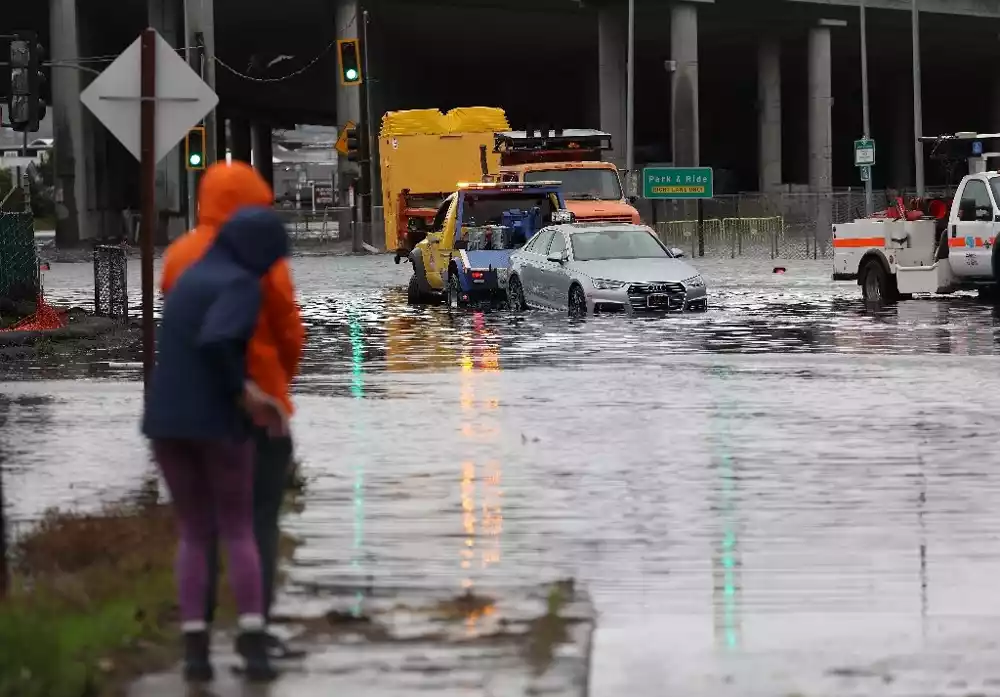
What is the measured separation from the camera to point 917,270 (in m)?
32.3

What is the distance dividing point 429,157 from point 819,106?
32772 mm

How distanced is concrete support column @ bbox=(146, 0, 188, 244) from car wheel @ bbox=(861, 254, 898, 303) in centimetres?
4218

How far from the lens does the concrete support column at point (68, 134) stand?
70875mm

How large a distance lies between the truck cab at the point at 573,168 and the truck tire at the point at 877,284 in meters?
5.81

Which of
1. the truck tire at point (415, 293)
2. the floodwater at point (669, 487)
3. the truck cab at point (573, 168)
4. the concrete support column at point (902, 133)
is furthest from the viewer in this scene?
the concrete support column at point (902, 133)

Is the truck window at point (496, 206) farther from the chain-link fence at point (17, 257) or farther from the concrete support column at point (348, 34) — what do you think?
the concrete support column at point (348, 34)

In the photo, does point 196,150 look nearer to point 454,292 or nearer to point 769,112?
point 454,292

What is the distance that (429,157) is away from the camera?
161 ft

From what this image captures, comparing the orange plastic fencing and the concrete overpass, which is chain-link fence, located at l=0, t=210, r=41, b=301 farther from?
the concrete overpass

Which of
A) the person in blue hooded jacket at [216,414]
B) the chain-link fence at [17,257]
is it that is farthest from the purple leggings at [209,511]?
the chain-link fence at [17,257]

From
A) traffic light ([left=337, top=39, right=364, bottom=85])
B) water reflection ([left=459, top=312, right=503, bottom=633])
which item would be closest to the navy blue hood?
water reflection ([left=459, top=312, right=503, bottom=633])

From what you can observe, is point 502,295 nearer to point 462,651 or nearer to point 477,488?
point 477,488

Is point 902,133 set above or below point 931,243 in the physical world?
above

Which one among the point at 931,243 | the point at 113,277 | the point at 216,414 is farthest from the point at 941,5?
the point at 216,414
